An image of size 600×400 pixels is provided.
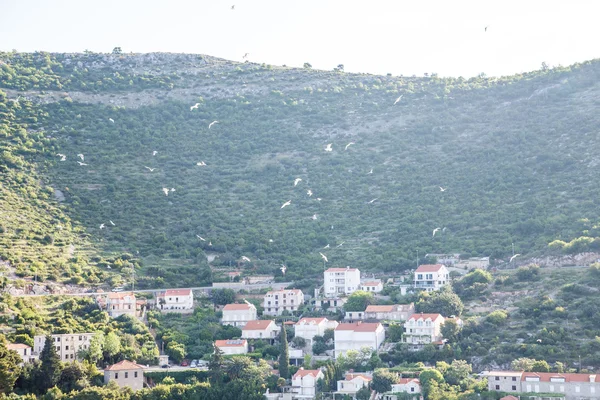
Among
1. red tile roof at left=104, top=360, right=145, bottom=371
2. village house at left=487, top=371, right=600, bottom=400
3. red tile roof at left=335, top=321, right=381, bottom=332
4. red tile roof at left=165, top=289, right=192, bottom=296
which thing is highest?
red tile roof at left=165, top=289, right=192, bottom=296

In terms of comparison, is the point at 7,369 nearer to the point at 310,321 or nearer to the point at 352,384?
the point at 352,384

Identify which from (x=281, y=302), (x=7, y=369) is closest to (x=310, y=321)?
(x=281, y=302)

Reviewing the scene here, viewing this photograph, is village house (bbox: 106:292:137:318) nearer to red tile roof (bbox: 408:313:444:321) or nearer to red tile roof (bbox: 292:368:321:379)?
red tile roof (bbox: 292:368:321:379)

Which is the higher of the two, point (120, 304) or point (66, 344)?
point (120, 304)

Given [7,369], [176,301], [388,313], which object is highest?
[176,301]

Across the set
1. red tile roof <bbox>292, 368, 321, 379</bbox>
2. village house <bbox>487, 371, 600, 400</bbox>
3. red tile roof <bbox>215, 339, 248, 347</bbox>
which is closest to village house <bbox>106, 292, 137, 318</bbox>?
red tile roof <bbox>215, 339, 248, 347</bbox>

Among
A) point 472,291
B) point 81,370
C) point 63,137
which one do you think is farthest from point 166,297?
point 63,137

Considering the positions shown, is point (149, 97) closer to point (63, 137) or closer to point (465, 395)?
point (63, 137)
